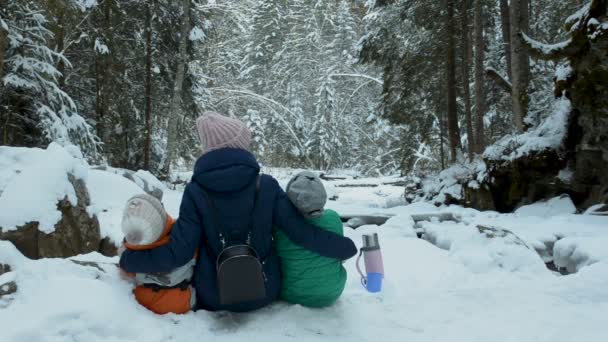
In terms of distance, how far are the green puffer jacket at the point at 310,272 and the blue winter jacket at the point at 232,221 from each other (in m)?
0.08

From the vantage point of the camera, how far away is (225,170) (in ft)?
8.86

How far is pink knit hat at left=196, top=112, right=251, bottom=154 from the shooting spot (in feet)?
9.29

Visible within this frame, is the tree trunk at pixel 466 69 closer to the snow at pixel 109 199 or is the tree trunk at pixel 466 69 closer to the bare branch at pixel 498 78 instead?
the bare branch at pixel 498 78

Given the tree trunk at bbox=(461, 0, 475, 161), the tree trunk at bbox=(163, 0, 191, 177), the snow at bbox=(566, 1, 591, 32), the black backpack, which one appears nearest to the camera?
the black backpack

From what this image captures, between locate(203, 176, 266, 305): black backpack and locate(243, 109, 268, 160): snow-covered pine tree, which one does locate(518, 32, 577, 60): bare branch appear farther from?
locate(243, 109, 268, 160): snow-covered pine tree

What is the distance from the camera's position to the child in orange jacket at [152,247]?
2484 mm

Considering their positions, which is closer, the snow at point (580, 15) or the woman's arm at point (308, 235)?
the woman's arm at point (308, 235)

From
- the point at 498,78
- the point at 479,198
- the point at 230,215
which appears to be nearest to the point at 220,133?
the point at 230,215

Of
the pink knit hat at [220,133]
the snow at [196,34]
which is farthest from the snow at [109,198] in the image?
the snow at [196,34]

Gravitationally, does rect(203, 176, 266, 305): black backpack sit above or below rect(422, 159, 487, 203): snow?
above

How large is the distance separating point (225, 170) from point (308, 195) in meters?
0.52

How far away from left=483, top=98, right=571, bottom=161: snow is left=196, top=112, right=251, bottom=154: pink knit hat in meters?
6.17

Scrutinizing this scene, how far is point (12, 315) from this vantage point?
2.04 metres

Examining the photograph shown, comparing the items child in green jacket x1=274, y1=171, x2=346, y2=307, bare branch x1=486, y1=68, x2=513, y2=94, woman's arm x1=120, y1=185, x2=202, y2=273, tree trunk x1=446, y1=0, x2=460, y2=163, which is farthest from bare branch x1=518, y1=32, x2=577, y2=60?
woman's arm x1=120, y1=185, x2=202, y2=273
